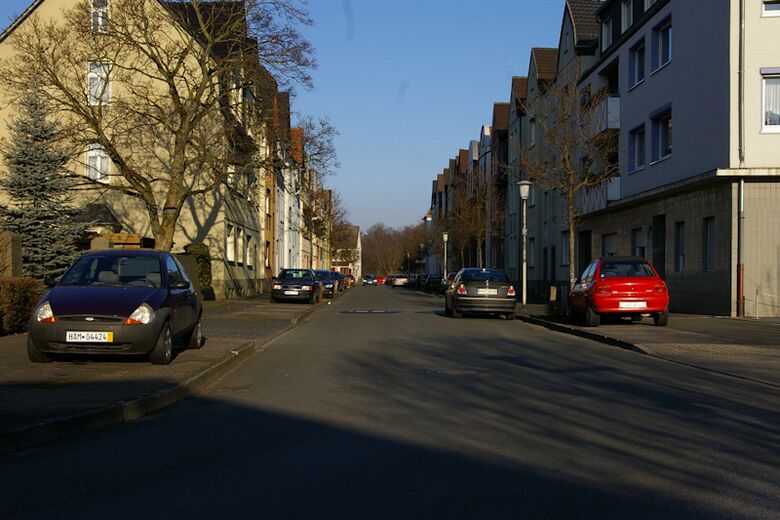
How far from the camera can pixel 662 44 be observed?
28.5m

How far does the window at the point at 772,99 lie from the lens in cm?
2252

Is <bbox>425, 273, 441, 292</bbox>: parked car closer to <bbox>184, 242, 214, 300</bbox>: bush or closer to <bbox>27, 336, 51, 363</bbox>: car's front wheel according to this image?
<bbox>184, 242, 214, 300</bbox>: bush

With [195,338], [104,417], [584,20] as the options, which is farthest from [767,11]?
[104,417]

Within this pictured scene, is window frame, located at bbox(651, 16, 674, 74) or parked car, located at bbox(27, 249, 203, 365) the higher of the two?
window frame, located at bbox(651, 16, 674, 74)

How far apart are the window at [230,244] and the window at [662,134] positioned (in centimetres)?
1892

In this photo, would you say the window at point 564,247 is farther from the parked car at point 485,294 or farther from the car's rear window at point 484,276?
the parked car at point 485,294

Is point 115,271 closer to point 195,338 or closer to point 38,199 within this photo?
point 195,338

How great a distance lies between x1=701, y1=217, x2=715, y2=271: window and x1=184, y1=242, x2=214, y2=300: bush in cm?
1820

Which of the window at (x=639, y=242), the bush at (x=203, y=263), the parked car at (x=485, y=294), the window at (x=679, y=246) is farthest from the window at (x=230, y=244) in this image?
the window at (x=679, y=246)

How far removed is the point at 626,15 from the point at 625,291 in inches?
699

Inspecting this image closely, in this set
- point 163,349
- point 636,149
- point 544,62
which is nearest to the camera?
point 163,349

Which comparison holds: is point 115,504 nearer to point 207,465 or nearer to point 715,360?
point 207,465

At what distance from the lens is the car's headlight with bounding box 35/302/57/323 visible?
34.2 ft

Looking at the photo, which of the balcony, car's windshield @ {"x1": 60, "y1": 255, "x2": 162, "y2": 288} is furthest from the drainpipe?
car's windshield @ {"x1": 60, "y1": 255, "x2": 162, "y2": 288}
